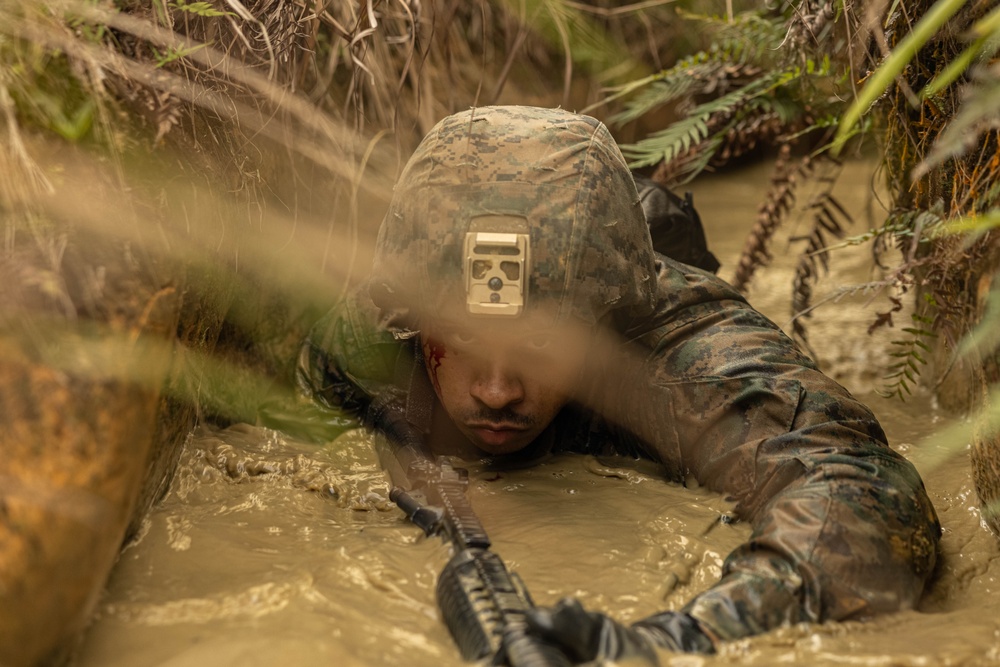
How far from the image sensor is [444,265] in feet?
6.76

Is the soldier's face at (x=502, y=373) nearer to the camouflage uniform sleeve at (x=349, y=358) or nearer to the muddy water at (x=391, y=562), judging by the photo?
the muddy water at (x=391, y=562)

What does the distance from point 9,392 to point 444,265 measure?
0.89m

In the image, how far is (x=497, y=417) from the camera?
2215 mm

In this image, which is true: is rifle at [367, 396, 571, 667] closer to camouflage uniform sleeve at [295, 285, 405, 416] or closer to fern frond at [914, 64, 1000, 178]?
camouflage uniform sleeve at [295, 285, 405, 416]

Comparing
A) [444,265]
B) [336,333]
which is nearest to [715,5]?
[336,333]

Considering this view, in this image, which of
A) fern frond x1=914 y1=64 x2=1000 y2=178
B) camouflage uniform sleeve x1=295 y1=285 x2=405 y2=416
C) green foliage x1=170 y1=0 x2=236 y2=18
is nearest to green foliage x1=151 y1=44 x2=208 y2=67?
green foliage x1=170 y1=0 x2=236 y2=18

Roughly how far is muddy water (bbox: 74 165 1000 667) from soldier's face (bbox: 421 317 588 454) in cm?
17

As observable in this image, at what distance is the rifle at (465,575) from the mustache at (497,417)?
13 centimetres

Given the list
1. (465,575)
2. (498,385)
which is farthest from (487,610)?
(498,385)

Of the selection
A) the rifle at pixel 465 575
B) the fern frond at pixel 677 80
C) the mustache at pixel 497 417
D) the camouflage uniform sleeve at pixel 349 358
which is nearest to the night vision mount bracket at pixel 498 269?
the mustache at pixel 497 417

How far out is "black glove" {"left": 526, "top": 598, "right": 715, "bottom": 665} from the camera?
1468mm

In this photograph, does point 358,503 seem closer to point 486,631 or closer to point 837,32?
point 486,631

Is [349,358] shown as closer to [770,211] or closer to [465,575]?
[465,575]

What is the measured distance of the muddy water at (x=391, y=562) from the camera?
5.15 feet
